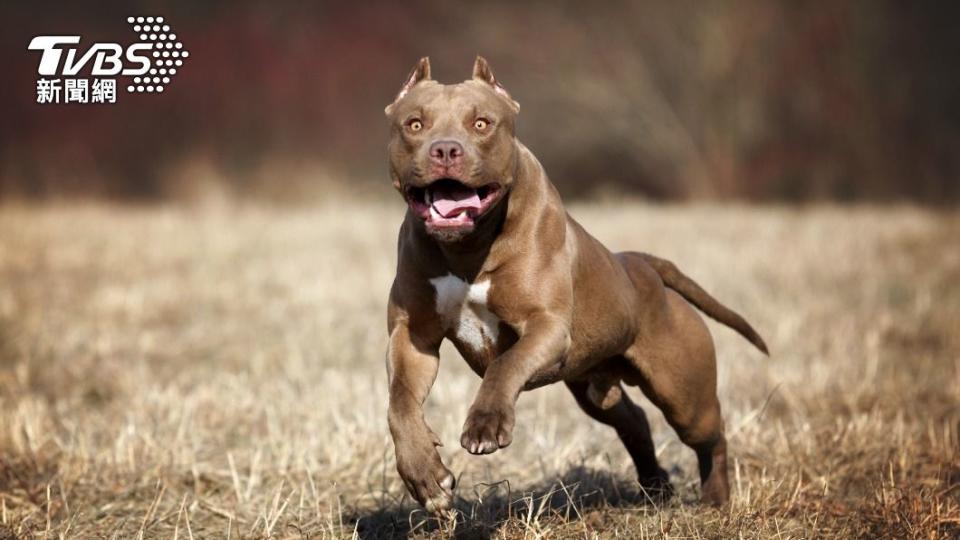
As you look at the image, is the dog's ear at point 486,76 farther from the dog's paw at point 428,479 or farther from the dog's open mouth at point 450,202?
the dog's paw at point 428,479

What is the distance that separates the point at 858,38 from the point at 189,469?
1544cm

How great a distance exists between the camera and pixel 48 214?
48.7 ft

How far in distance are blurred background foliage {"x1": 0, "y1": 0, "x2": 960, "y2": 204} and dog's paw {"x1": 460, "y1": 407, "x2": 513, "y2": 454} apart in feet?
50.2

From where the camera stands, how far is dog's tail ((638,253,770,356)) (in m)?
5.00

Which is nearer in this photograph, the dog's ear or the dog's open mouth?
the dog's open mouth

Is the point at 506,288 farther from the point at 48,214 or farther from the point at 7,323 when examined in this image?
the point at 48,214

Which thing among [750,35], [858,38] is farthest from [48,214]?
[858,38]

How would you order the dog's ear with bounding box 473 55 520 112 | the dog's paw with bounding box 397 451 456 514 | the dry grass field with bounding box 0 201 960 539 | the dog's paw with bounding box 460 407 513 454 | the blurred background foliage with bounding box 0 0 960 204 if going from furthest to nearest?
the blurred background foliage with bounding box 0 0 960 204 → the dry grass field with bounding box 0 201 960 539 → the dog's ear with bounding box 473 55 520 112 → the dog's paw with bounding box 397 451 456 514 → the dog's paw with bounding box 460 407 513 454

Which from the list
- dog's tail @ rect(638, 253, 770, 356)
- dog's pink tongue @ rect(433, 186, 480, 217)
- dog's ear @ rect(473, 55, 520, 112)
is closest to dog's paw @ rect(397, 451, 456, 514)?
dog's pink tongue @ rect(433, 186, 480, 217)

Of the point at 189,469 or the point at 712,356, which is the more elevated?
the point at 712,356

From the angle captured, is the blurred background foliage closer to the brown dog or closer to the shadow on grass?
the shadow on grass

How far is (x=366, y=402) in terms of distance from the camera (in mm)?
6516

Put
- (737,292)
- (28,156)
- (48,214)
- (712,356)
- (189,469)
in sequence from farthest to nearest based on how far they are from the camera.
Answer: (28,156), (48,214), (737,292), (189,469), (712,356)

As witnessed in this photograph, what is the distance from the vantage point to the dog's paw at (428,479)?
373 cm
